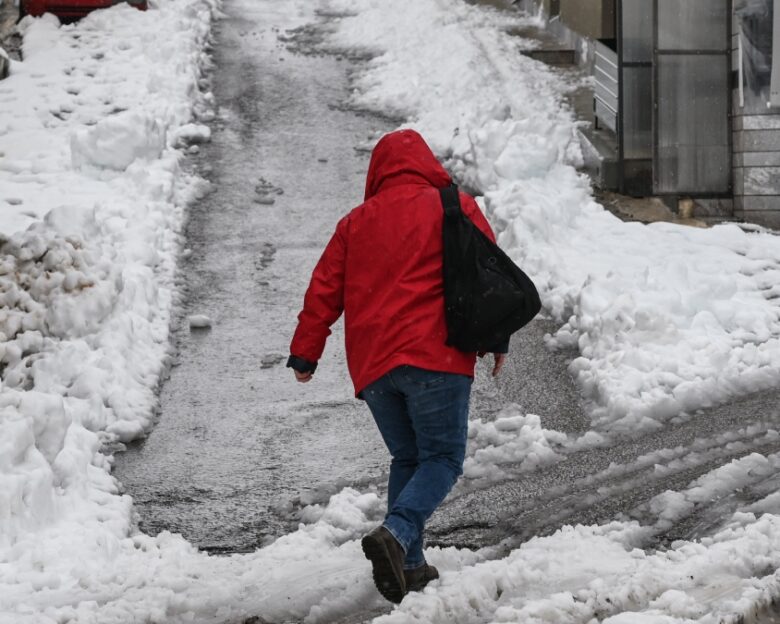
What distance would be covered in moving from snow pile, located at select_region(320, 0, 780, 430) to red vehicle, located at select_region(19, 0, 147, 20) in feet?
13.3

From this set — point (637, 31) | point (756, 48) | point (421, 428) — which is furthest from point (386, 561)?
point (637, 31)

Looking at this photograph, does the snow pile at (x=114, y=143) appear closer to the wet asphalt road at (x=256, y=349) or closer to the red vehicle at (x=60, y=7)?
the wet asphalt road at (x=256, y=349)

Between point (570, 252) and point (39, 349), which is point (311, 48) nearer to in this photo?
point (570, 252)

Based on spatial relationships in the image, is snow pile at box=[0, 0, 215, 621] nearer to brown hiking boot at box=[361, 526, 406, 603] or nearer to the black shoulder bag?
brown hiking boot at box=[361, 526, 406, 603]

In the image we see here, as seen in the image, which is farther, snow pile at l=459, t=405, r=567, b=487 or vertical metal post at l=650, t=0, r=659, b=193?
vertical metal post at l=650, t=0, r=659, b=193

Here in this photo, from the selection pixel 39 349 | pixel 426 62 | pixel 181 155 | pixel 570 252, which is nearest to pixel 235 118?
pixel 181 155

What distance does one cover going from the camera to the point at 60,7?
1730cm

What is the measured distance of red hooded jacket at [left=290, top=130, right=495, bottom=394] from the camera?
4570 mm

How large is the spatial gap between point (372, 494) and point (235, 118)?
9009 millimetres

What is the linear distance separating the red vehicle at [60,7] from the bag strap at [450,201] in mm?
13872

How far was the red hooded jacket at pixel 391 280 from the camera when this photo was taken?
4570 millimetres

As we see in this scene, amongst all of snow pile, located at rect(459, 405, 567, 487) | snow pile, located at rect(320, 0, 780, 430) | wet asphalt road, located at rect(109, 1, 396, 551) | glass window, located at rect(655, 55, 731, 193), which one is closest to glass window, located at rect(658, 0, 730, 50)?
glass window, located at rect(655, 55, 731, 193)

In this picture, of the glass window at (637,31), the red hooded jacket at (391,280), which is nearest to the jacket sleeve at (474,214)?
the red hooded jacket at (391,280)

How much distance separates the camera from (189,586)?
5.02 m
